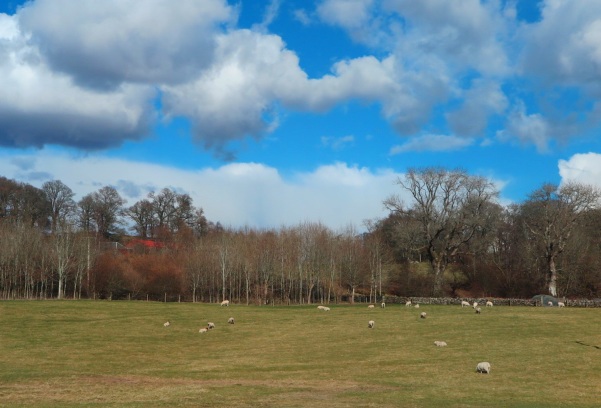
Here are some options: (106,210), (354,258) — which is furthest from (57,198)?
(354,258)

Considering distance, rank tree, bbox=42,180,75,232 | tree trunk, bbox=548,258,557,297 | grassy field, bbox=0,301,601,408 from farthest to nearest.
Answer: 1. tree, bbox=42,180,75,232
2. tree trunk, bbox=548,258,557,297
3. grassy field, bbox=0,301,601,408

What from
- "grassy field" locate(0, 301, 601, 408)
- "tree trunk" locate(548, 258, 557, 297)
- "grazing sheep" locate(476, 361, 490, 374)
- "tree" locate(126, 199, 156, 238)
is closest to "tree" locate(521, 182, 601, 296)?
"tree trunk" locate(548, 258, 557, 297)

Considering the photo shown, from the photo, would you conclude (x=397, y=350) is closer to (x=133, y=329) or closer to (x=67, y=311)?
(x=133, y=329)

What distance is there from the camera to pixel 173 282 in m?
99.6

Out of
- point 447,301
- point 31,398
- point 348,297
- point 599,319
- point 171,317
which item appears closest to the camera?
point 31,398

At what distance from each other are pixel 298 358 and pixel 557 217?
63108 mm

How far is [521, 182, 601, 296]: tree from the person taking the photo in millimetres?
83250

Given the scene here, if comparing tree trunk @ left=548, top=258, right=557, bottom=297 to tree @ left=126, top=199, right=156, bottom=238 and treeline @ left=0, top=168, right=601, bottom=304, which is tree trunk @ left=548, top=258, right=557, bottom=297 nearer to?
treeline @ left=0, top=168, right=601, bottom=304

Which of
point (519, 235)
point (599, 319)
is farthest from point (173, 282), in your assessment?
point (599, 319)

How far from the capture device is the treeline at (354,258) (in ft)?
288

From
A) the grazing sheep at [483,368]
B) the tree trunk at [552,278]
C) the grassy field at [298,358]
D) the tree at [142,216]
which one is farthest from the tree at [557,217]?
the tree at [142,216]

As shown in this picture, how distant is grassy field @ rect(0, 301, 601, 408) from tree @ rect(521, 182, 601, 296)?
30.0 metres

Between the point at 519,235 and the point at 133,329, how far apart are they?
77780 mm

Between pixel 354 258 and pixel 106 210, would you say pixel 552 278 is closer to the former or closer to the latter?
pixel 354 258
